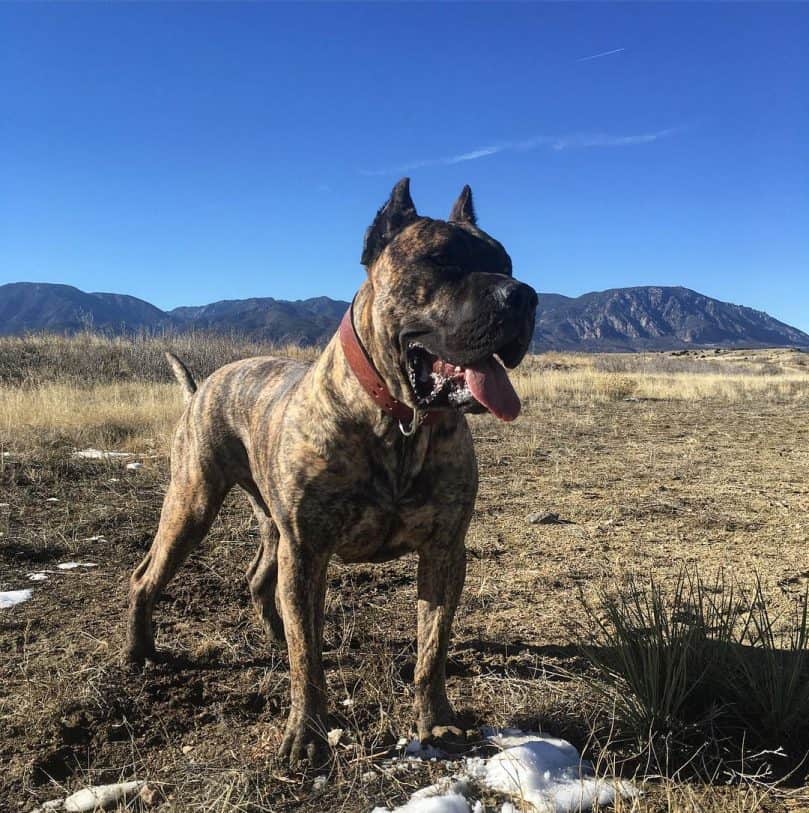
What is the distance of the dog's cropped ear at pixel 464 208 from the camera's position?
2682 millimetres

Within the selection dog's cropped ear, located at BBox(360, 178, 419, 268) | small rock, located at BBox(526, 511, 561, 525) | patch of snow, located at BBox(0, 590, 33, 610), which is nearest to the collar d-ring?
dog's cropped ear, located at BBox(360, 178, 419, 268)

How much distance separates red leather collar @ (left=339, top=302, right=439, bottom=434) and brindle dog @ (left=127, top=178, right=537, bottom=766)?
17 millimetres

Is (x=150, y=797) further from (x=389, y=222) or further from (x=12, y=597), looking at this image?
(x=12, y=597)

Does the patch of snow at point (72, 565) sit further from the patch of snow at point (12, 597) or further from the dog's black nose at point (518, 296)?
the dog's black nose at point (518, 296)

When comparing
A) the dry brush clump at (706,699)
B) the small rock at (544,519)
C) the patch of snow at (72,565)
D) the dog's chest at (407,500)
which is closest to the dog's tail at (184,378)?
the patch of snow at (72,565)

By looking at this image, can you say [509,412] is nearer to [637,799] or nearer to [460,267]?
[460,267]

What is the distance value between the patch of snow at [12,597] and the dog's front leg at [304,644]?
2.22 meters

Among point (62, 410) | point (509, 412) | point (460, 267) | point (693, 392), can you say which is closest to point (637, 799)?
point (509, 412)

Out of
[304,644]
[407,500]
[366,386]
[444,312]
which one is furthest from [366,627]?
[444,312]

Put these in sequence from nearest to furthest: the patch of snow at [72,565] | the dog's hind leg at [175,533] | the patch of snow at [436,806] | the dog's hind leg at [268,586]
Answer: the patch of snow at [436,806] < the dog's hind leg at [175,533] < the dog's hind leg at [268,586] < the patch of snow at [72,565]

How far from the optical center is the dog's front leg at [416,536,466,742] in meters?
2.40

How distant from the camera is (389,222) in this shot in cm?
235

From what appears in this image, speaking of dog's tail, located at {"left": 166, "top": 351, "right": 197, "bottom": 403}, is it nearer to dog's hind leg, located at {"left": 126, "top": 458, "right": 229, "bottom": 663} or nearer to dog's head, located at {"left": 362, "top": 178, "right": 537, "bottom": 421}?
dog's hind leg, located at {"left": 126, "top": 458, "right": 229, "bottom": 663}

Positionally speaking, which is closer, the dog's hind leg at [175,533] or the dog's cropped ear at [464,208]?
the dog's cropped ear at [464,208]
